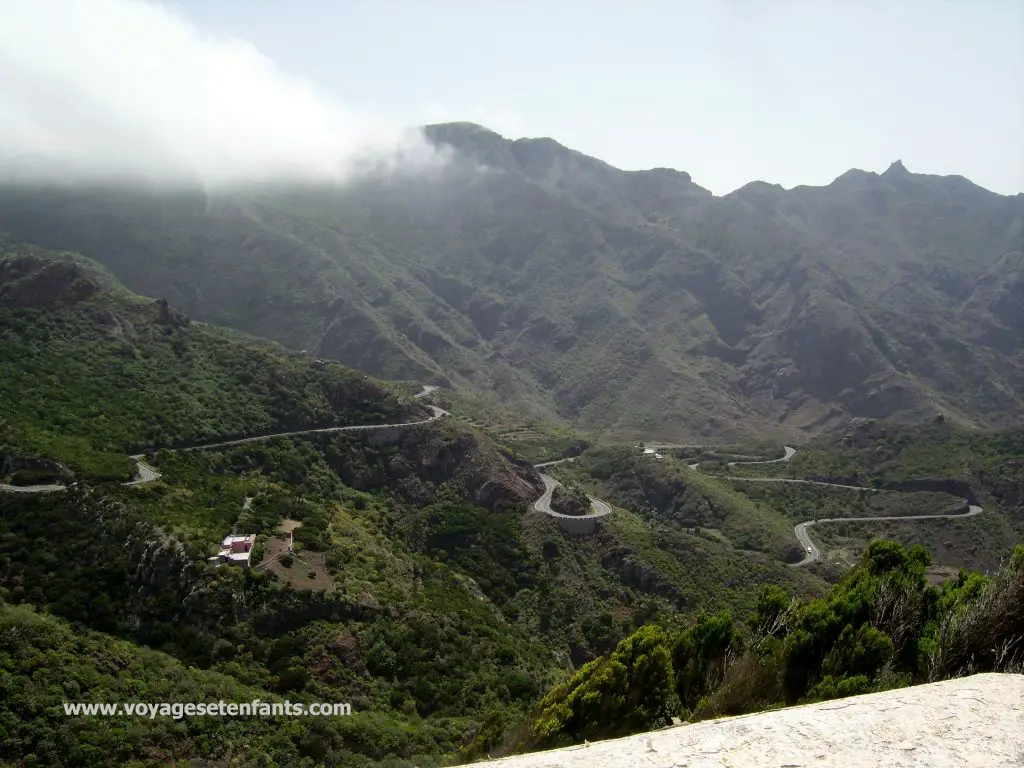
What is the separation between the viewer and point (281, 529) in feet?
169

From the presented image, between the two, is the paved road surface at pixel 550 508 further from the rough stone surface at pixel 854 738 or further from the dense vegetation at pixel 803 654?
the rough stone surface at pixel 854 738

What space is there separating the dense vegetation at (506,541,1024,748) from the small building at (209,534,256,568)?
2626cm

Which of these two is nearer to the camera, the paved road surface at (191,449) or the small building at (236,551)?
the small building at (236,551)

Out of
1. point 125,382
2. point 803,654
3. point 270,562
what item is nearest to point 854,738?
point 803,654

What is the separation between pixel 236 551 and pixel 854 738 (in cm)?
4116

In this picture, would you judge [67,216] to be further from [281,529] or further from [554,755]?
[554,755]

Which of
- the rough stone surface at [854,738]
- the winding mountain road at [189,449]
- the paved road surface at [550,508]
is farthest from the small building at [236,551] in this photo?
the paved road surface at [550,508]

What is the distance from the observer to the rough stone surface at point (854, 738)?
1154 centimetres

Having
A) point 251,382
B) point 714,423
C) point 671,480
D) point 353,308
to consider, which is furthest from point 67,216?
point 714,423

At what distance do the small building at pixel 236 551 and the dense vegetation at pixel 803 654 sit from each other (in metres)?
26.3

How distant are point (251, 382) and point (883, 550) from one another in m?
74.7

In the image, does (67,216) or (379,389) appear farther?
(67,216)

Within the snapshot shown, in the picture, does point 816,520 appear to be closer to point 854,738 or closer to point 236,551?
point 236,551

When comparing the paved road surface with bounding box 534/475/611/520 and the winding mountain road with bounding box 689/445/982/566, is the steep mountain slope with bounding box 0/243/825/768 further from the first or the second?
the winding mountain road with bounding box 689/445/982/566
